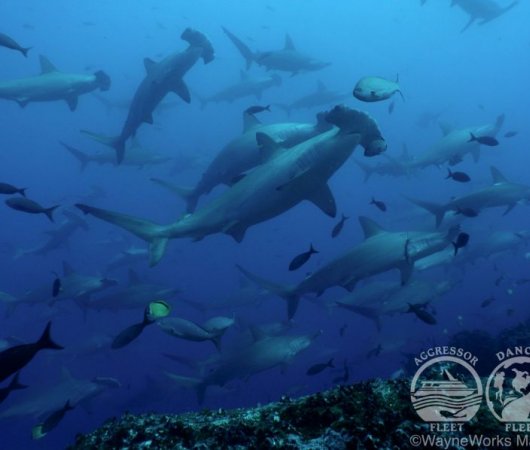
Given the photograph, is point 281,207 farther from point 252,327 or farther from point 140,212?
point 140,212

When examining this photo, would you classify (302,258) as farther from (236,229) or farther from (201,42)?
(201,42)

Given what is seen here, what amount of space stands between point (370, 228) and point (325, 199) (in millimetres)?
2093

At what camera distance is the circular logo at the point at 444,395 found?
2336 mm

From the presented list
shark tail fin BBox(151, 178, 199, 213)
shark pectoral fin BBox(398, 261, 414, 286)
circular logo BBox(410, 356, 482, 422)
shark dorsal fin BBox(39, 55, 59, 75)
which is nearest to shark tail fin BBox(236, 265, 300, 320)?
shark pectoral fin BBox(398, 261, 414, 286)

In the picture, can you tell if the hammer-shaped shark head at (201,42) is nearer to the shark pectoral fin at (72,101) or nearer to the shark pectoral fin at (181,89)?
the shark pectoral fin at (181,89)

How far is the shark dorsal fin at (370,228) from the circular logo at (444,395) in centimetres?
466

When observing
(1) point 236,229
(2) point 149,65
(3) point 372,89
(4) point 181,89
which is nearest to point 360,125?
(3) point 372,89

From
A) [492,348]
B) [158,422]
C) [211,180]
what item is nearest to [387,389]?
[158,422]

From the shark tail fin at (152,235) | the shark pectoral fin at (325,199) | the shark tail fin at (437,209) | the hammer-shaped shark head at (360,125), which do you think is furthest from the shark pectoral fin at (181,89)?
the shark tail fin at (437,209)

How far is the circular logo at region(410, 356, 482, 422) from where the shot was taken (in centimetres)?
234

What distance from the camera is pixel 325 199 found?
595 cm

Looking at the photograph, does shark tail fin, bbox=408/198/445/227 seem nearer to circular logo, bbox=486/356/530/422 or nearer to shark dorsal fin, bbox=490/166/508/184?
shark dorsal fin, bbox=490/166/508/184

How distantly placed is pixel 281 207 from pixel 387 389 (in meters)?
3.47

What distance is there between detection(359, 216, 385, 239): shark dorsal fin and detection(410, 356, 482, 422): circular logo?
4664mm
